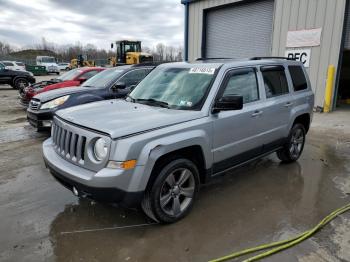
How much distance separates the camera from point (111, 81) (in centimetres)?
764

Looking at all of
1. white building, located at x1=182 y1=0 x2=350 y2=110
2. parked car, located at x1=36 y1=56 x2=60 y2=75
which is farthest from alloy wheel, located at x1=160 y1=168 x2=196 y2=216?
parked car, located at x1=36 y1=56 x2=60 y2=75

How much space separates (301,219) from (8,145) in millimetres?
6141

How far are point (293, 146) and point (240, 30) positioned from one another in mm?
9038

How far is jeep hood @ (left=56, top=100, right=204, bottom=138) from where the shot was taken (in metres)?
3.03

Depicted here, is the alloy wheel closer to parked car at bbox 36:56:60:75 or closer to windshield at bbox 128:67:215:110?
windshield at bbox 128:67:215:110

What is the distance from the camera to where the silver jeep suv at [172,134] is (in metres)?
2.95

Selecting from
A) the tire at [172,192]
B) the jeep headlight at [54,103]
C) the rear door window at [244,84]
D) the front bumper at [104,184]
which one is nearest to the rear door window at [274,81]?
the rear door window at [244,84]

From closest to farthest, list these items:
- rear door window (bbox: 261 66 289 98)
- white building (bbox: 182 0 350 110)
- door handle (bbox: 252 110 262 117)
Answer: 1. door handle (bbox: 252 110 262 117)
2. rear door window (bbox: 261 66 289 98)
3. white building (bbox: 182 0 350 110)

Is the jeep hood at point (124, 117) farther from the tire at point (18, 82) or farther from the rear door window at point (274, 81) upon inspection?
the tire at point (18, 82)

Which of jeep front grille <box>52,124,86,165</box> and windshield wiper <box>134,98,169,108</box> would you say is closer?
jeep front grille <box>52,124,86,165</box>

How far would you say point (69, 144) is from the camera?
3.37 m

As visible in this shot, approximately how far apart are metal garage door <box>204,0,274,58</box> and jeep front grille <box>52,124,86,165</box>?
1055 centimetres

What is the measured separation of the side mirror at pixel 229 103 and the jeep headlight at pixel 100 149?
1.41 meters

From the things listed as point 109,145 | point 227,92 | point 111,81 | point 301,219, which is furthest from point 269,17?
point 109,145
